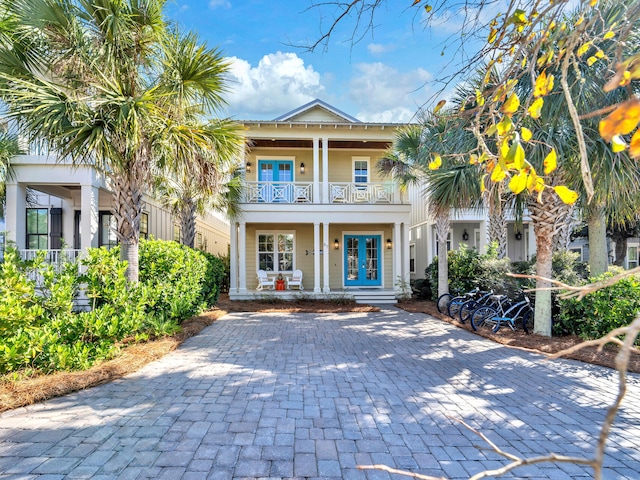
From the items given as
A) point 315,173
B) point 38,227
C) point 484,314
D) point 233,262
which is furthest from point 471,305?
point 38,227

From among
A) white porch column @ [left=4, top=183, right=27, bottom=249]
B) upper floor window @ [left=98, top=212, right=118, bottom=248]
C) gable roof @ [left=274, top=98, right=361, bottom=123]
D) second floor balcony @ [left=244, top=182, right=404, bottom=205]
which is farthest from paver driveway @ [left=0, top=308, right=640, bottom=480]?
gable roof @ [left=274, top=98, right=361, bottom=123]

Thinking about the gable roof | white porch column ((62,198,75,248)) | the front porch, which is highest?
the gable roof

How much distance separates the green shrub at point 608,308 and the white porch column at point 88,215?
408 inches

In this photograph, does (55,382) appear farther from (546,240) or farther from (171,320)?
(546,240)

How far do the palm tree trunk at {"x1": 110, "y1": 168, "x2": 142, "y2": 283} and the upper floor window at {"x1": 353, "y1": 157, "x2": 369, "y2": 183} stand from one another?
9405 mm

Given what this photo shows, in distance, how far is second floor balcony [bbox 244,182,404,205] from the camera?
12547 mm

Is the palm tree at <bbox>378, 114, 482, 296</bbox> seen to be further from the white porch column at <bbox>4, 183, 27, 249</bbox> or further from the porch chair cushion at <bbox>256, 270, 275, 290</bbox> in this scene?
the white porch column at <bbox>4, 183, 27, 249</bbox>

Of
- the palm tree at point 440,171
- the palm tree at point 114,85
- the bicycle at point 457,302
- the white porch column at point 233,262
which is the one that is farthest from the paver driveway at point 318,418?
the white porch column at point 233,262

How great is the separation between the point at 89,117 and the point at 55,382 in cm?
367

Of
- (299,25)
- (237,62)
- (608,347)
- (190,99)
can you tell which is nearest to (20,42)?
(190,99)

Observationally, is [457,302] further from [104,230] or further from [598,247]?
[104,230]

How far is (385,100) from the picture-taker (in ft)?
13.4

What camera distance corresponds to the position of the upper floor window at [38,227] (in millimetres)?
11492

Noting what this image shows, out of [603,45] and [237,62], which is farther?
[237,62]
